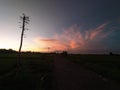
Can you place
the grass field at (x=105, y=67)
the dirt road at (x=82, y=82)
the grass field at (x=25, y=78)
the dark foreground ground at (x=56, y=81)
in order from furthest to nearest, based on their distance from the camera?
the grass field at (x=105, y=67) → the grass field at (x=25, y=78) → the dark foreground ground at (x=56, y=81) → the dirt road at (x=82, y=82)

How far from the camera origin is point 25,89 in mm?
11086

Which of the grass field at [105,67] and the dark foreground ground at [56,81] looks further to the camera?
the grass field at [105,67]

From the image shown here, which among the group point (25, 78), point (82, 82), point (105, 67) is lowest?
point (82, 82)

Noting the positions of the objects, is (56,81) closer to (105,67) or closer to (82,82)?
(82,82)

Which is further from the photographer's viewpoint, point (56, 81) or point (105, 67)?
point (105, 67)

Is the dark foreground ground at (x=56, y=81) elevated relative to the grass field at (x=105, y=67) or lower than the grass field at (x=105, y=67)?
lower

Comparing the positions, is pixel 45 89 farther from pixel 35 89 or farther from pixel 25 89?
pixel 25 89

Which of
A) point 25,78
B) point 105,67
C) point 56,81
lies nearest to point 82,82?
point 56,81

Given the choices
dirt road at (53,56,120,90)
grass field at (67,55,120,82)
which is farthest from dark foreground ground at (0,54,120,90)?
grass field at (67,55,120,82)

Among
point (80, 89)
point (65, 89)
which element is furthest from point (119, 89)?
point (65, 89)

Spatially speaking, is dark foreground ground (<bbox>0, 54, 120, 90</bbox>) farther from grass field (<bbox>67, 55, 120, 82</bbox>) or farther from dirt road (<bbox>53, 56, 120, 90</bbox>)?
grass field (<bbox>67, 55, 120, 82</bbox>)

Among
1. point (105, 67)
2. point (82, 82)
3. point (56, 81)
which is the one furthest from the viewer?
point (105, 67)

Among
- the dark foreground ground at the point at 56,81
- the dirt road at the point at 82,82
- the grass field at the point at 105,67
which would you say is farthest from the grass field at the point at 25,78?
the grass field at the point at 105,67

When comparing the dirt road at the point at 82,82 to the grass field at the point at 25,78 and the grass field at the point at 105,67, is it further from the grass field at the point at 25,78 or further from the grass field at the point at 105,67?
the grass field at the point at 105,67
